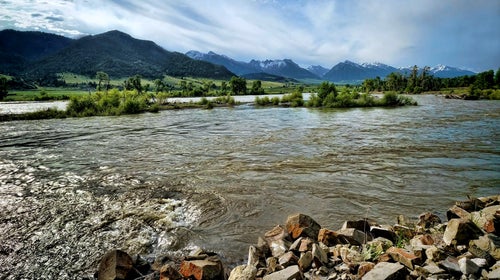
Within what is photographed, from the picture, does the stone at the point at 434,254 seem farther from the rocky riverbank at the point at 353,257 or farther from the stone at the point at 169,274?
the stone at the point at 169,274

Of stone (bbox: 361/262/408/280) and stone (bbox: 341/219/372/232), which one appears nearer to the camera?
stone (bbox: 361/262/408/280)

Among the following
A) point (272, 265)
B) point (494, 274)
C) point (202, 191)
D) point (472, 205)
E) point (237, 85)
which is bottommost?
point (202, 191)

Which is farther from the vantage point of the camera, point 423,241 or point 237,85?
point 237,85

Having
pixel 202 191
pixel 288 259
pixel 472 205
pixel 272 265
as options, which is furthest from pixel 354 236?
pixel 202 191

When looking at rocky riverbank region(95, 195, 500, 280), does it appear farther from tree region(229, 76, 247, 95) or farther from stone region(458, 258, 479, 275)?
tree region(229, 76, 247, 95)

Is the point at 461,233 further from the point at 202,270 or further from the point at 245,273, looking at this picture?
the point at 202,270

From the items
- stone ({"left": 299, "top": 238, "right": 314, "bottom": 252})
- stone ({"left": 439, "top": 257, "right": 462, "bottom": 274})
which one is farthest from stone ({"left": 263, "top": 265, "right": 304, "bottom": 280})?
stone ({"left": 439, "top": 257, "right": 462, "bottom": 274})

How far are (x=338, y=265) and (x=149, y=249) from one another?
5541mm

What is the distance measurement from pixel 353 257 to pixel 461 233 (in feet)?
9.14

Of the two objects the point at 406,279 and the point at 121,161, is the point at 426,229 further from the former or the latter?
the point at 121,161

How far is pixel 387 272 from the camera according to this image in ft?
18.2

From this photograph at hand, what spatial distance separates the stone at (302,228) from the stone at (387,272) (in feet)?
Result: 8.74

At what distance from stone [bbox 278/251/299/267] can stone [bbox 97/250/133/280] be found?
3667 mm

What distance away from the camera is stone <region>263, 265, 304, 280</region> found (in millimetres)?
5874
